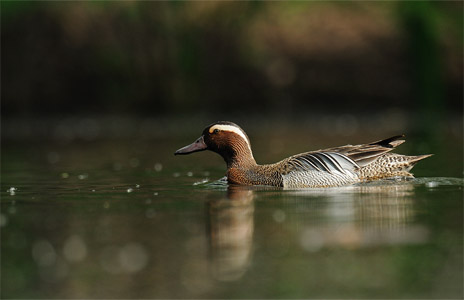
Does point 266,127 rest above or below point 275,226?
above

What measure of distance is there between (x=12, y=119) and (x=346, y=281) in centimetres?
2331

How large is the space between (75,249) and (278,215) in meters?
2.34

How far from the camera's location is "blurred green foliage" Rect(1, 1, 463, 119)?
29422 millimetres

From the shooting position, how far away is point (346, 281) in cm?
661

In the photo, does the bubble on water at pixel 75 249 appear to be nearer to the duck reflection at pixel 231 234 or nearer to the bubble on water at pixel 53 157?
the duck reflection at pixel 231 234

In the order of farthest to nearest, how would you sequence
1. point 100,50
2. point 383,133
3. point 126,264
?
point 100,50, point 383,133, point 126,264

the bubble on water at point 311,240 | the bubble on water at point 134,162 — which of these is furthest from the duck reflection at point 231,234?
the bubble on water at point 134,162

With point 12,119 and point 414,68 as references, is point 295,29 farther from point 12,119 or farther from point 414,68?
point 12,119

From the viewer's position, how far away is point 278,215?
9.33m

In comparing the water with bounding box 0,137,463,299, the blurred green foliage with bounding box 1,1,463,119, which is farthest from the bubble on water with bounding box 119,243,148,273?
the blurred green foliage with bounding box 1,1,463,119

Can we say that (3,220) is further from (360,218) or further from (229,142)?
(229,142)

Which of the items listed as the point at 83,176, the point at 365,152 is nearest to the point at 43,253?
the point at 365,152

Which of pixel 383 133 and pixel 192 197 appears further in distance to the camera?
pixel 383 133

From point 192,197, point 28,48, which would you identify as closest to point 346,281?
point 192,197
